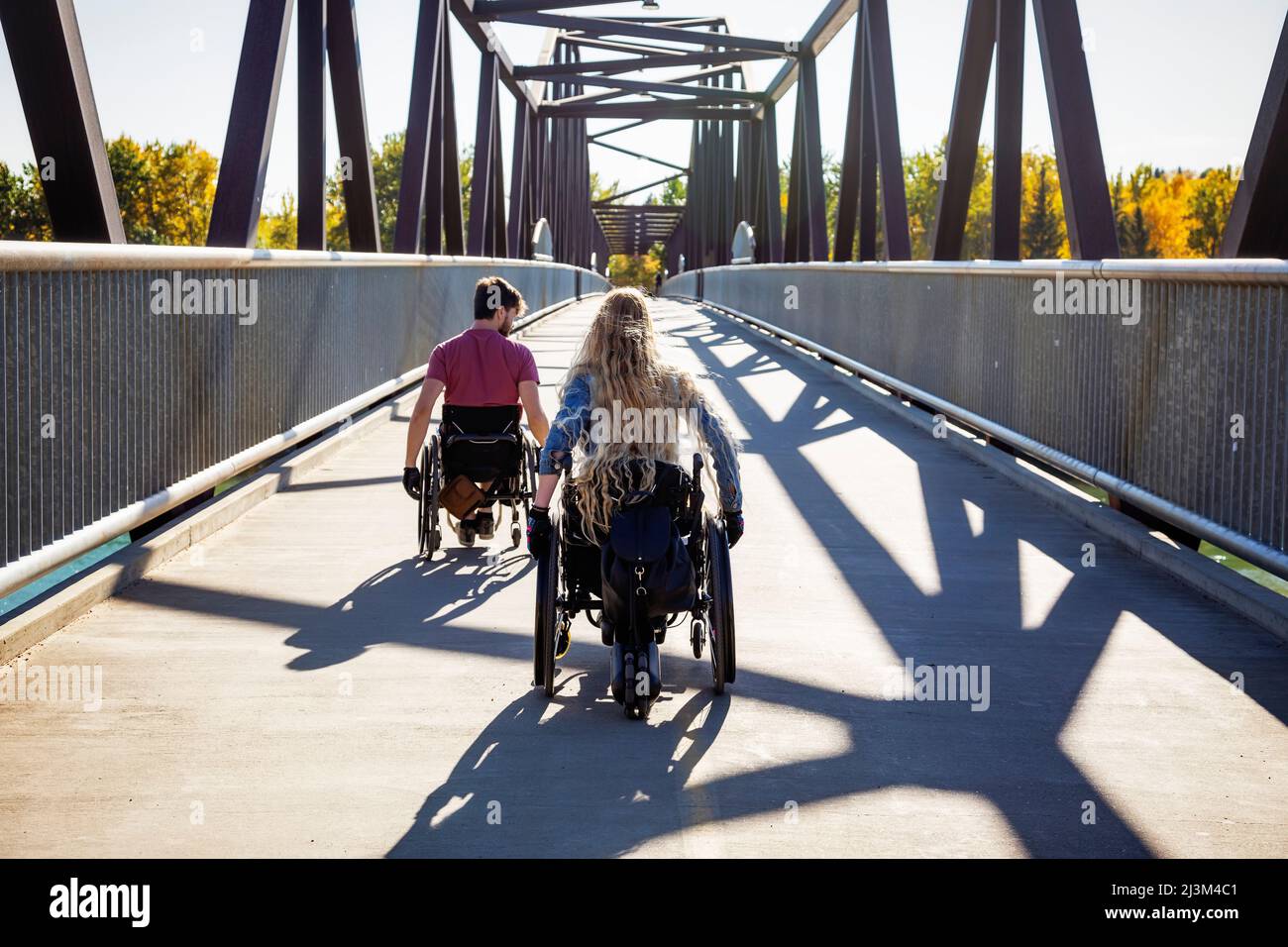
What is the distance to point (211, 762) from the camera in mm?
4207

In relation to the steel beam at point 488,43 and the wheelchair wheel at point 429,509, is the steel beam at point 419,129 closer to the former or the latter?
the steel beam at point 488,43

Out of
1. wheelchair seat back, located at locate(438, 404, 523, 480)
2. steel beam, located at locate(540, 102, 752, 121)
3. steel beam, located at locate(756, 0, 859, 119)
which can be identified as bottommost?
wheelchair seat back, located at locate(438, 404, 523, 480)

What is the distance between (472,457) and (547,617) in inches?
94.6

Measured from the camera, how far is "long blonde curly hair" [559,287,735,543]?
4758 mm

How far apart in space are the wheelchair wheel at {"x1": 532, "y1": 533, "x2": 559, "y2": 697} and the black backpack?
0.18 metres

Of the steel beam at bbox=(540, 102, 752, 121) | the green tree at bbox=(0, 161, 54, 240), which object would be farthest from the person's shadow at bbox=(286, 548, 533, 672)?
the green tree at bbox=(0, 161, 54, 240)

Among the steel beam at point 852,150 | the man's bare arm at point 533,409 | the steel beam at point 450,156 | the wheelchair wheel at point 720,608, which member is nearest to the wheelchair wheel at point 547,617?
the wheelchair wheel at point 720,608

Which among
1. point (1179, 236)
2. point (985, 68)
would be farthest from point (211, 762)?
point (1179, 236)

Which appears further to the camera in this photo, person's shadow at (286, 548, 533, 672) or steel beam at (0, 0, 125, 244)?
steel beam at (0, 0, 125, 244)

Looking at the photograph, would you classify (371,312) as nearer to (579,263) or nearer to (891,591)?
(891,591)

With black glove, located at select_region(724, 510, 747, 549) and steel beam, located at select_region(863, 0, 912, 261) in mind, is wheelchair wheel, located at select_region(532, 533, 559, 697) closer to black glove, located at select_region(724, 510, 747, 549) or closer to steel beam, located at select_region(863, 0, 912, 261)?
black glove, located at select_region(724, 510, 747, 549)

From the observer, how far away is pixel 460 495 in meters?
7.01
